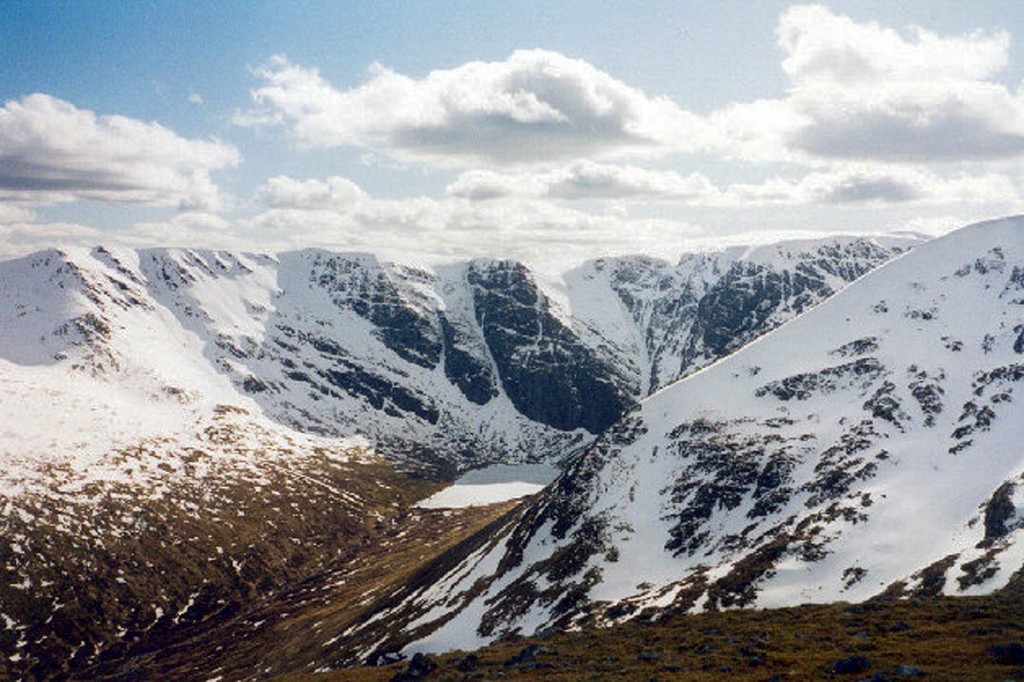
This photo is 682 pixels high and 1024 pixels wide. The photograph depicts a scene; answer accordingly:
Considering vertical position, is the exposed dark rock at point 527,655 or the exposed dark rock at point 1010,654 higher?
the exposed dark rock at point 1010,654

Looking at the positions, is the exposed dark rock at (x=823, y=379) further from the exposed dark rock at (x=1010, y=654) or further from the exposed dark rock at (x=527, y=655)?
the exposed dark rock at (x=1010, y=654)

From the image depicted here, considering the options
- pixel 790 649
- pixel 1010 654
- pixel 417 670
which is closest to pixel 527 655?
pixel 417 670

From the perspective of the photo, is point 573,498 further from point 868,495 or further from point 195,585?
point 195,585

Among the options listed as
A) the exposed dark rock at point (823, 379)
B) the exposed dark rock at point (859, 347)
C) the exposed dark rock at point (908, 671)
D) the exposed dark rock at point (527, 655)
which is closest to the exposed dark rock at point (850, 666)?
the exposed dark rock at point (908, 671)

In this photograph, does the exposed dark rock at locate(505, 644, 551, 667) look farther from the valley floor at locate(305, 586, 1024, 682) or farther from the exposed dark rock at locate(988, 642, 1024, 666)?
the exposed dark rock at locate(988, 642, 1024, 666)

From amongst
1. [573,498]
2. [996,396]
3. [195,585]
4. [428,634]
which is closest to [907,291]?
[996,396]

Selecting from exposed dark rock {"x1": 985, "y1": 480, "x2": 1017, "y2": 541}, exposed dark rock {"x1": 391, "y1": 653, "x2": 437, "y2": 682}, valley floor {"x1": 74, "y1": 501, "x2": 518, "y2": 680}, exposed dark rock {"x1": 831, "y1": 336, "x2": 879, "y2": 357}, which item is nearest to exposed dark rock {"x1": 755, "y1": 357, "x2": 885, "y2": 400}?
exposed dark rock {"x1": 831, "y1": 336, "x2": 879, "y2": 357}

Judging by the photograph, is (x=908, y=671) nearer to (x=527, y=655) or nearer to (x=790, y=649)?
(x=790, y=649)
